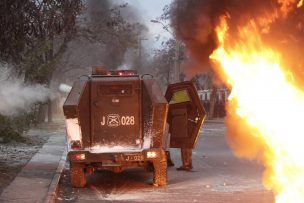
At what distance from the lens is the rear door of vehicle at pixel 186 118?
47.5 ft

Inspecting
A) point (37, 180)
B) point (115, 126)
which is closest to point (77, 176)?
point (37, 180)

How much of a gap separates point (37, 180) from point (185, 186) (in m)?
3.35

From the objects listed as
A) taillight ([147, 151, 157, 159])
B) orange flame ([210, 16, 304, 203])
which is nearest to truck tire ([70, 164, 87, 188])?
taillight ([147, 151, 157, 159])

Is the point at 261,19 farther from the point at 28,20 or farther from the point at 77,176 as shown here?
the point at 77,176

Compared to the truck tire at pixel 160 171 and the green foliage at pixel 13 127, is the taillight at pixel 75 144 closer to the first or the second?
the truck tire at pixel 160 171

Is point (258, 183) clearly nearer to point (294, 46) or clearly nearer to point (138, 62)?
point (294, 46)

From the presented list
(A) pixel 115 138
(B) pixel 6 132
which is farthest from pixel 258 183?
(B) pixel 6 132

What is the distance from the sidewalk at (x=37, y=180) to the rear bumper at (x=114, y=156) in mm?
818

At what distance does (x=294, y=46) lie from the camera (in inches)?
344

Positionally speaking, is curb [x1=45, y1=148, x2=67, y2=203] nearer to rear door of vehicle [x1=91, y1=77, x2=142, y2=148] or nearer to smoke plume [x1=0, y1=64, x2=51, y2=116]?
rear door of vehicle [x1=91, y1=77, x2=142, y2=148]

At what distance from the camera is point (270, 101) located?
365 inches

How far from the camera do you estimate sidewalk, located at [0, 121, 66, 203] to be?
34.7 ft

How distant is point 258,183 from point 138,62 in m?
39.0

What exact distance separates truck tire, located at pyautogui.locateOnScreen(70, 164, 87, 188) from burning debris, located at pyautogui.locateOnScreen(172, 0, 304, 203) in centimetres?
424
